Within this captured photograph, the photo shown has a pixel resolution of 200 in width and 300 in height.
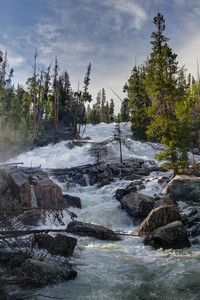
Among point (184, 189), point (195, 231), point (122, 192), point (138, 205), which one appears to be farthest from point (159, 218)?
point (122, 192)

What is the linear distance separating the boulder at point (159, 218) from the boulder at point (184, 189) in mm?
4131

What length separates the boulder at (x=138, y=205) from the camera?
61.5 feet

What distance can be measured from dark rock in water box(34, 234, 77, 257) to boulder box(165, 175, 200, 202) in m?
9.49

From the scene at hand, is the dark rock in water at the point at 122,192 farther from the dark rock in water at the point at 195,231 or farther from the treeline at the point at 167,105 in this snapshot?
the dark rock in water at the point at 195,231

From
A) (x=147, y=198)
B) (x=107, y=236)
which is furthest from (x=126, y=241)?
(x=147, y=198)

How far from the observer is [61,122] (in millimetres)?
67625

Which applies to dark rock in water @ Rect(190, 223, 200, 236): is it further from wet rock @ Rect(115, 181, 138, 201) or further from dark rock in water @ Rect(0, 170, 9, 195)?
dark rock in water @ Rect(0, 170, 9, 195)

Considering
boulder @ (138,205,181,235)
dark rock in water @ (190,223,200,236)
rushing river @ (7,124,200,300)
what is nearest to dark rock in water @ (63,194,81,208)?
rushing river @ (7,124,200,300)

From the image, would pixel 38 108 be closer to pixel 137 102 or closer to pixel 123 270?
pixel 137 102

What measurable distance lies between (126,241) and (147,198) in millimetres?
4755

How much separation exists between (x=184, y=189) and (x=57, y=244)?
→ 34.5 feet

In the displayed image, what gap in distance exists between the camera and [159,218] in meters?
15.6

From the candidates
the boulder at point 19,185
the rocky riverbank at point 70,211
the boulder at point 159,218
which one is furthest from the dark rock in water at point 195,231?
the boulder at point 19,185

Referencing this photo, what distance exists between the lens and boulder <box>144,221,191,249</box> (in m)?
13.7
